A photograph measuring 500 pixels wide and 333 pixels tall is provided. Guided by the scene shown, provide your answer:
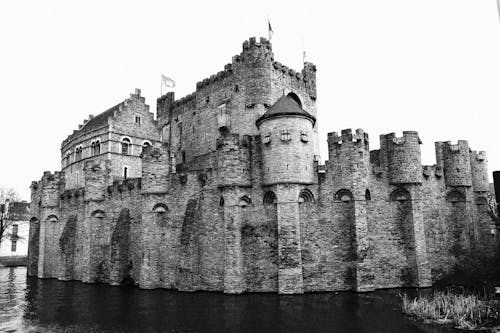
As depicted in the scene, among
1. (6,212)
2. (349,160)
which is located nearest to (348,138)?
(349,160)

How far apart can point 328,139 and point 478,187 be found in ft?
41.4

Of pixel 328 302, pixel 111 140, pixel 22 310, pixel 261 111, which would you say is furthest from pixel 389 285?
pixel 111 140

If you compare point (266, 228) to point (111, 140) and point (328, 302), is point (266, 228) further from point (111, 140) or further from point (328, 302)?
point (111, 140)

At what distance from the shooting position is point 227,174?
2389 centimetres

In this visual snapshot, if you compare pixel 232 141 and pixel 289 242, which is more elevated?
pixel 232 141

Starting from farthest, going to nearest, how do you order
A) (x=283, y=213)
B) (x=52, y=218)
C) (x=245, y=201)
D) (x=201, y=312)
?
(x=52, y=218) → (x=245, y=201) → (x=283, y=213) → (x=201, y=312)

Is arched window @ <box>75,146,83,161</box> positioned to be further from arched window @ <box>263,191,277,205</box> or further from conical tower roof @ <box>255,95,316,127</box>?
arched window @ <box>263,191,277,205</box>

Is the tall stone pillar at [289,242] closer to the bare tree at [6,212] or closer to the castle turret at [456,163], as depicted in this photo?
the castle turret at [456,163]

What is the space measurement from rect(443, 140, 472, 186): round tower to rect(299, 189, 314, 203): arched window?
10.3 m

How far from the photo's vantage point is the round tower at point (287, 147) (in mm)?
23234

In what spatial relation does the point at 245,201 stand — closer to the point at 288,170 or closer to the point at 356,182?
the point at 288,170

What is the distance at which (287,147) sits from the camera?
76.9 ft

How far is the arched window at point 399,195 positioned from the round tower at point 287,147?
547cm

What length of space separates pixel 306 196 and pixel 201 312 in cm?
954
